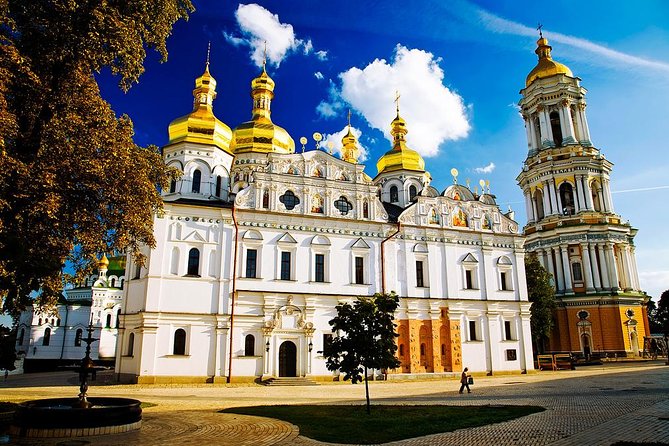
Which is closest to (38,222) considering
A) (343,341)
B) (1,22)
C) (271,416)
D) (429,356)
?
(1,22)

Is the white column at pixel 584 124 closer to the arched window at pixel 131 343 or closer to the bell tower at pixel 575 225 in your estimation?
the bell tower at pixel 575 225

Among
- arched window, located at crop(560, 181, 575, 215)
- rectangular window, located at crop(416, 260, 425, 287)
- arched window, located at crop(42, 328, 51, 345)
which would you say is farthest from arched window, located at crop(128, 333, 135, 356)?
arched window, located at crop(560, 181, 575, 215)

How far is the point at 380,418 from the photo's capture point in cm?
1259

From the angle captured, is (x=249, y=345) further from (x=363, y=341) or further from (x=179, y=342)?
(x=363, y=341)

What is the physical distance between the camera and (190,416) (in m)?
13.1

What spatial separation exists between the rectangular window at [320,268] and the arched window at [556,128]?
35.3 m

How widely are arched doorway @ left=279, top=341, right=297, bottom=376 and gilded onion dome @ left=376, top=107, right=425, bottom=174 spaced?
19.0 meters

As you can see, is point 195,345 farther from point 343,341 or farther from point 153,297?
point 343,341

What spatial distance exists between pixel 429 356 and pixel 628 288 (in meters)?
27.4

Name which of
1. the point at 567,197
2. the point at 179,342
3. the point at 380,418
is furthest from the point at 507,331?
the point at 567,197


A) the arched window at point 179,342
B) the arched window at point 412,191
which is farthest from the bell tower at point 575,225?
the arched window at point 179,342

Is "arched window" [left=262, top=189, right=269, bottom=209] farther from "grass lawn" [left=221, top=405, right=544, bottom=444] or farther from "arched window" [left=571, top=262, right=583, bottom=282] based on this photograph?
"arched window" [left=571, top=262, right=583, bottom=282]

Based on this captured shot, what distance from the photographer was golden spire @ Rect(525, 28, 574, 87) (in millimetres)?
52938

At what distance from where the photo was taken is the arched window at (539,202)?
2052 inches
